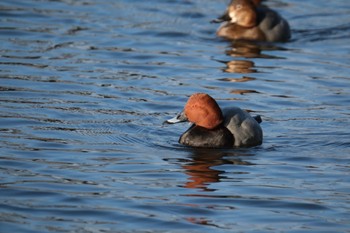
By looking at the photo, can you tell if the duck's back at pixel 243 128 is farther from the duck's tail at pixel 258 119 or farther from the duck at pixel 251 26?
the duck at pixel 251 26

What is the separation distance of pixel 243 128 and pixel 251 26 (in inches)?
254

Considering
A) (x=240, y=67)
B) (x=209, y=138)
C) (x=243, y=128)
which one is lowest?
(x=209, y=138)

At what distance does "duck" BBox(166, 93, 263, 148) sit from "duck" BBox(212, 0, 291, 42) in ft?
20.2

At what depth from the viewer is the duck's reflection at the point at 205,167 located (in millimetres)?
10008

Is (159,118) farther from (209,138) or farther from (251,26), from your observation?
(251,26)

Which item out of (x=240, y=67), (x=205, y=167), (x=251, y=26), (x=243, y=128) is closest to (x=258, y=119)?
(x=243, y=128)

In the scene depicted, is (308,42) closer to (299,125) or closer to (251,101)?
(251,101)

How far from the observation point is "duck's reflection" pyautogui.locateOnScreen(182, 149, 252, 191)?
10.0 metres

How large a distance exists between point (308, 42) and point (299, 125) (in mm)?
5445

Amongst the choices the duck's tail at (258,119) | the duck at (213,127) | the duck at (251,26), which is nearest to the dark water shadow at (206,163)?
the duck at (213,127)

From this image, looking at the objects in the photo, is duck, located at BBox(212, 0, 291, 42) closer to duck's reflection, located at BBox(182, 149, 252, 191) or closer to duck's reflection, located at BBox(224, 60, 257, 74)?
duck's reflection, located at BBox(224, 60, 257, 74)

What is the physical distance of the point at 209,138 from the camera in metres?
11.4

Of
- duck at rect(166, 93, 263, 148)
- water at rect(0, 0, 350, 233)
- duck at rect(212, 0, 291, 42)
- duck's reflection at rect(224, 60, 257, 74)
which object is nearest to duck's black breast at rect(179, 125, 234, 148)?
duck at rect(166, 93, 263, 148)

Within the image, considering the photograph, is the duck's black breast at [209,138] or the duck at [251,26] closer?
the duck's black breast at [209,138]
